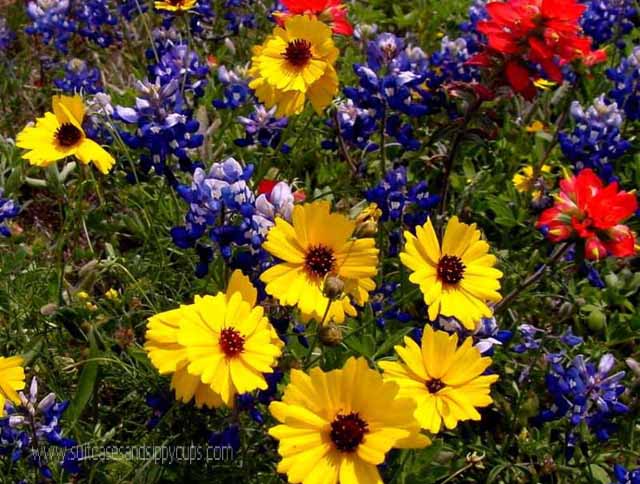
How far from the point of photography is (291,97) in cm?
229

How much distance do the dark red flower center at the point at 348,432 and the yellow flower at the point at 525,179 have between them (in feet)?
6.08

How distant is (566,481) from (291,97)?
1.39 meters

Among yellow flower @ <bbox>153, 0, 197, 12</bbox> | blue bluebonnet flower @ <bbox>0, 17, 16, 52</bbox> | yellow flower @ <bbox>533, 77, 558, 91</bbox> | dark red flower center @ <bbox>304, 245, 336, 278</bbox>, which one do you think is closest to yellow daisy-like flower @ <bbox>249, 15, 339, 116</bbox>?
dark red flower center @ <bbox>304, 245, 336, 278</bbox>

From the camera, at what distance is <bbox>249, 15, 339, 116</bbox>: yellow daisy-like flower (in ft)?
7.30

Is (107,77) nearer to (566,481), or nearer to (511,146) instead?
(511,146)

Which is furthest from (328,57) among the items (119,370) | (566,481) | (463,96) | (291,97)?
(566,481)

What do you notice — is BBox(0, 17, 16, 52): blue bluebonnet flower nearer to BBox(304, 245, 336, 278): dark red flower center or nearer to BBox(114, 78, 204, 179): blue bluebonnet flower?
BBox(114, 78, 204, 179): blue bluebonnet flower

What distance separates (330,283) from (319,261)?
221 mm

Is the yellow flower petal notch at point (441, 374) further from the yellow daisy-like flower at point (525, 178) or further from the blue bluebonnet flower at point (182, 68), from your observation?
the yellow daisy-like flower at point (525, 178)

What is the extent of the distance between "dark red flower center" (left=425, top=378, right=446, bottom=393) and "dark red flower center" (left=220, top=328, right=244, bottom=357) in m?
0.40

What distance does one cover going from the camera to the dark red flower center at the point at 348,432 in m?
1.51

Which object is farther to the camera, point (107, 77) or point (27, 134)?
point (107, 77)

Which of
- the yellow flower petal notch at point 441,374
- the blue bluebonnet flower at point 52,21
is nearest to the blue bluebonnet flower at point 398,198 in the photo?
the yellow flower petal notch at point 441,374

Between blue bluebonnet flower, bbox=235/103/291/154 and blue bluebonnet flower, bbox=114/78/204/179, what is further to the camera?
blue bluebonnet flower, bbox=235/103/291/154
